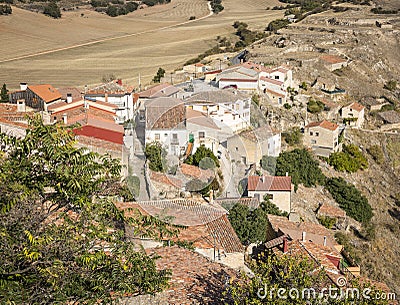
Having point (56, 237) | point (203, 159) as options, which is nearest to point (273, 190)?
point (203, 159)

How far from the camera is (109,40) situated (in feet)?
180

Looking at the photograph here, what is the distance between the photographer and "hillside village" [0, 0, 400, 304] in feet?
29.9

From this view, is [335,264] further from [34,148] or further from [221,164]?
[34,148]

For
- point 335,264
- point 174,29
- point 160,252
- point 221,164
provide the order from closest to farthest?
1. point 160,252
2. point 335,264
3. point 221,164
4. point 174,29

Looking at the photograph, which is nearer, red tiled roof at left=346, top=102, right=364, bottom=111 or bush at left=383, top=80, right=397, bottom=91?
red tiled roof at left=346, top=102, right=364, bottom=111

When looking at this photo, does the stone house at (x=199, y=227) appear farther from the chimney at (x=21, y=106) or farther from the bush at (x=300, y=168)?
the chimney at (x=21, y=106)

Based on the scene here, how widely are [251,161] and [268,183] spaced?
1.56 meters

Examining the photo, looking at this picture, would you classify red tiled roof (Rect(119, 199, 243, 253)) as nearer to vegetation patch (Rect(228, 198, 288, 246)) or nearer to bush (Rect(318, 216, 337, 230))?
vegetation patch (Rect(228, 198, 288, 246))

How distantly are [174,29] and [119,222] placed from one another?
180 feet

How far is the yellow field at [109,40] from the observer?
41.2m

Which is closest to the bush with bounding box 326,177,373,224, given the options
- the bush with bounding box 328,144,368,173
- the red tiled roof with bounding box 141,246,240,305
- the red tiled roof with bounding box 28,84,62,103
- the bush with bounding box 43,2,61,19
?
the bush with bounding box 328,144,368,173

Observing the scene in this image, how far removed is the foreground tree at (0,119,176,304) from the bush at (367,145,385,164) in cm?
2102

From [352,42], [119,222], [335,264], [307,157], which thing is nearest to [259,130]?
[307,157]

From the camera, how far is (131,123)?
17438mm
